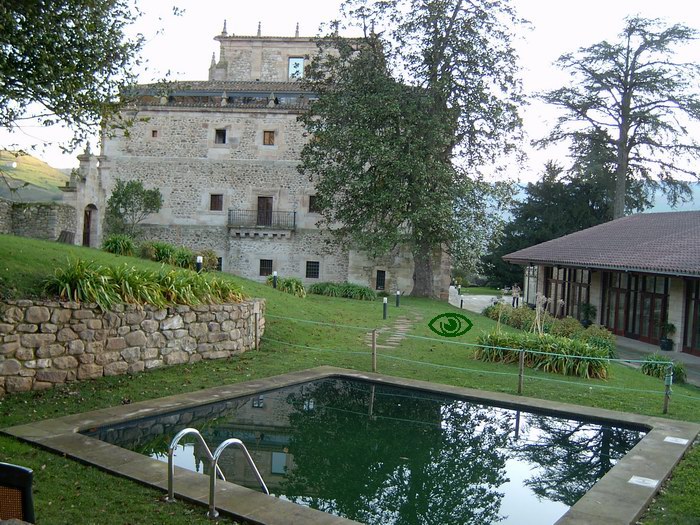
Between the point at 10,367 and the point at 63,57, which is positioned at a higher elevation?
the point at 63,57

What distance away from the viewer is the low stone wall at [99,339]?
27.5 feet

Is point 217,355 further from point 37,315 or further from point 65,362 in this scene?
point 37,315

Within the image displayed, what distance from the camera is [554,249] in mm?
27500

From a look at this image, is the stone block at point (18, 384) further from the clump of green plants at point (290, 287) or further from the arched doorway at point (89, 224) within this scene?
the arched doorway at point (89, 224)

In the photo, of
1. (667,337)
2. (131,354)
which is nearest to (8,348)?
(131,354)

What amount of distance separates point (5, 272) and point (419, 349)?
8627 mm

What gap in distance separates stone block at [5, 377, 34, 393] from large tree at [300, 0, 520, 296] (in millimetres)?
17596

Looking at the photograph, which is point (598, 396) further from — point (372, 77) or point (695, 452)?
point (372, 77)

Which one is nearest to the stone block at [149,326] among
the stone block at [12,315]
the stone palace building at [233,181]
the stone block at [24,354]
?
the stone block at [24,354]

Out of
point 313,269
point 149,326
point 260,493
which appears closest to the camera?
point 260,493

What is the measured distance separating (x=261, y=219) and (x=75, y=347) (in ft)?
78.8

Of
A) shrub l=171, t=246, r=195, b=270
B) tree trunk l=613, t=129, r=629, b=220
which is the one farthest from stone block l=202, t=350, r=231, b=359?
tree trunk l=613, t=129, r=629, b=220

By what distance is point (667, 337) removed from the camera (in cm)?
2034

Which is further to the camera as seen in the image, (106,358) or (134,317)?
(134,317)
